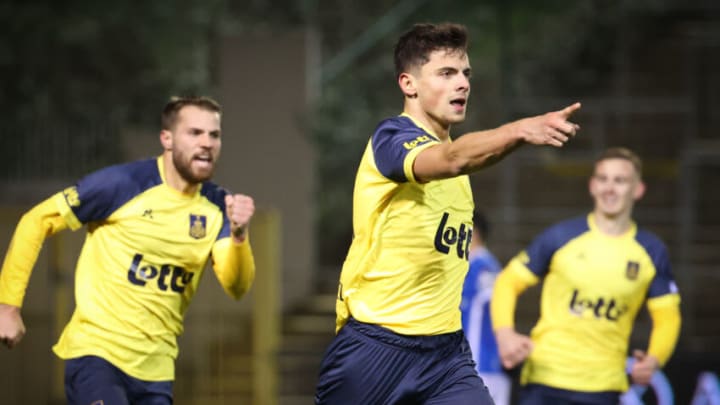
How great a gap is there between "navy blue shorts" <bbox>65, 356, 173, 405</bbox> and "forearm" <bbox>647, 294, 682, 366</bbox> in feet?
9.17

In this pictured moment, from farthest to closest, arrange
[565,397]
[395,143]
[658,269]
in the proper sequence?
1. [658,269]
2. [565,397]
3. [395,143]

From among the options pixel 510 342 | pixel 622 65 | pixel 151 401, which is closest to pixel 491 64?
pixel 622 65

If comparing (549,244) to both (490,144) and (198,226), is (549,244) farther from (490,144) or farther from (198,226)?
(490,144)

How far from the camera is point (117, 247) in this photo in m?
5.97

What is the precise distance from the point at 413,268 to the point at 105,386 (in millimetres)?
1695

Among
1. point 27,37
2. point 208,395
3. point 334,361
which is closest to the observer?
point 334,361

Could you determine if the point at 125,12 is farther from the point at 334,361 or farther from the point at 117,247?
the point at 334,361

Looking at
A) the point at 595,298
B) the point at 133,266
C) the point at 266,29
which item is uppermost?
the point at 266,29

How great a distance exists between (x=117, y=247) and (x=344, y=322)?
1.44 m

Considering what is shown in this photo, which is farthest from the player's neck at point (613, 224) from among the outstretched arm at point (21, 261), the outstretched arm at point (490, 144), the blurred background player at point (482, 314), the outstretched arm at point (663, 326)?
the outstretched arm at point (21, 261)

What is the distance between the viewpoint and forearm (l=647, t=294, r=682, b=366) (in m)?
6.93

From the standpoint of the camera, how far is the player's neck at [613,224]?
6977mm

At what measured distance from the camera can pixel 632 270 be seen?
686cm

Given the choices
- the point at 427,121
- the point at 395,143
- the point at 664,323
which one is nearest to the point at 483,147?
the point at 395,143
